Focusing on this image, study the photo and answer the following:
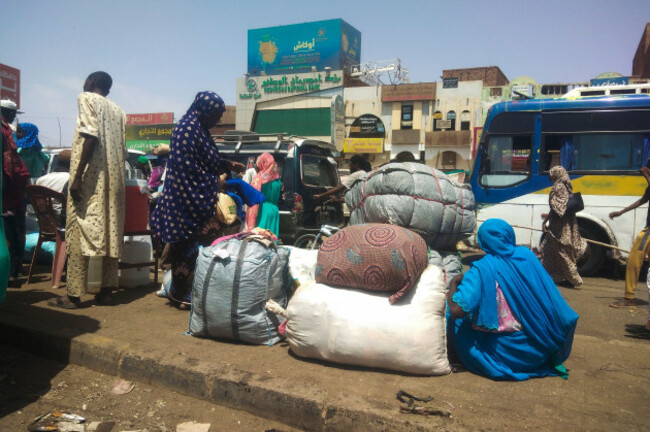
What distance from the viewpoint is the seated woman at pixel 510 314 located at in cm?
271

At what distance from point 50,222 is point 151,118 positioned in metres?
44.8

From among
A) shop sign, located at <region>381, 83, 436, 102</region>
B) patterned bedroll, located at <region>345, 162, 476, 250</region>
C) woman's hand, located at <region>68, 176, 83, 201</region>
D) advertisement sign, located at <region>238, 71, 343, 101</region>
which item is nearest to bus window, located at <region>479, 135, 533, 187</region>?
patterned bedroll, located at <region>345, 162, 476, 250</region>

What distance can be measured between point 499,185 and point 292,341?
6.41m

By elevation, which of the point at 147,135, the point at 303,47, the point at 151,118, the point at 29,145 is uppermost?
the point at 303,47

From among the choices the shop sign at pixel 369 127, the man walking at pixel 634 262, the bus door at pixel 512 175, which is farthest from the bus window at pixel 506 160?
the shop sign at pixel 369 127

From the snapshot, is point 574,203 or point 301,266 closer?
point 301,266

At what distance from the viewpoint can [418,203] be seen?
4387mm

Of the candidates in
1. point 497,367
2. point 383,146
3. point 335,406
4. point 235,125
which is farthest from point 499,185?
point 235,125

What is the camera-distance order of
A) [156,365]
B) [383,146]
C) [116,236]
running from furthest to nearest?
[383,146] → [116,236] → [156,365]

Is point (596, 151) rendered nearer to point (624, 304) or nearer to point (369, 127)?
point (624, 304)

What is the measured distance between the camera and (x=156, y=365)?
291cm

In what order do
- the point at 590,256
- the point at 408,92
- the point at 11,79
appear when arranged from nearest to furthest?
1. the point at 590,256
2. the point at 11,79
3. the point at 408,92

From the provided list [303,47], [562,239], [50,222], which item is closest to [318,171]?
[562,239]

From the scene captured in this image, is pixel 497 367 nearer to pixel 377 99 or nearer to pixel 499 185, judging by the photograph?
pixel 499 185
